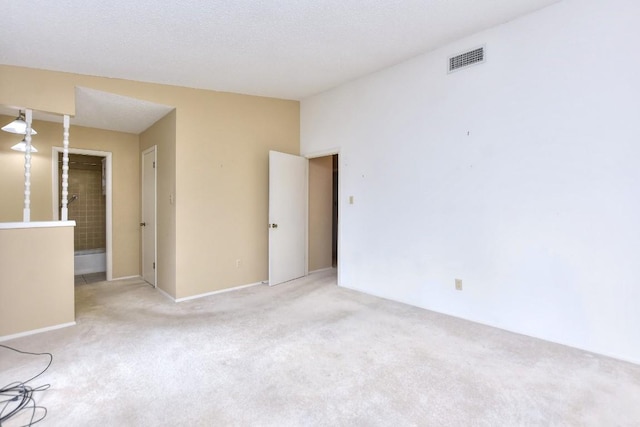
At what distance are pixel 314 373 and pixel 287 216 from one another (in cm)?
277

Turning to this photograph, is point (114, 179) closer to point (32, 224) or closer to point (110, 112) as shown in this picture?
point (110, 112)

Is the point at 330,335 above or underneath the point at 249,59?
underneath

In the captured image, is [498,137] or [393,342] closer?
[393,342]

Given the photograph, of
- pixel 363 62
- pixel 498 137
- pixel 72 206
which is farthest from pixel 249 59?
pixel 72 206

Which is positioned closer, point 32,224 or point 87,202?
point 32,224

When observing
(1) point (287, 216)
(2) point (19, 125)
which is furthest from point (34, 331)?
(1) point (287, 216)

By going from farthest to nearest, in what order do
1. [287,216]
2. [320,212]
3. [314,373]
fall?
[320,212] < [287,216] < [314,373]

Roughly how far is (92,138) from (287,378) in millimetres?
4659

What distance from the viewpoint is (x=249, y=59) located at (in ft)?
10.8

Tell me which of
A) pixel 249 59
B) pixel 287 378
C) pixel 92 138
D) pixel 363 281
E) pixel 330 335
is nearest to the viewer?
pixel 287 378

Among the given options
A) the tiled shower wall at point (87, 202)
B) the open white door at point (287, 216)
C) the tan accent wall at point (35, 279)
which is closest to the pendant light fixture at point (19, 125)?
the tan accent wall at point (35, 279)

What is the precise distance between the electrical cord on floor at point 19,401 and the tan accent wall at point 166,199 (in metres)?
1.85

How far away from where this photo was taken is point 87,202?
19.5ft

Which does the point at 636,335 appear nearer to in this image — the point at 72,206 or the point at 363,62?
the point at 363,62
